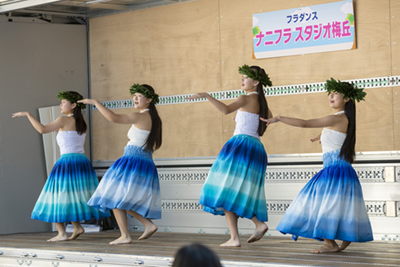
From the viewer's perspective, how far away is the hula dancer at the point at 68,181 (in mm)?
5598

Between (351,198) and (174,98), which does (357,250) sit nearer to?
(351,198)

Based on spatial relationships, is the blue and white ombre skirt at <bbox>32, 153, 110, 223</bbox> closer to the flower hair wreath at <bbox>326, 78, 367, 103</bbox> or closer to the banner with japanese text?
the banner with japanese text

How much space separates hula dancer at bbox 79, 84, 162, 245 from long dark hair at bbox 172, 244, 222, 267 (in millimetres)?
3869

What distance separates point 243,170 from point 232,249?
67cm

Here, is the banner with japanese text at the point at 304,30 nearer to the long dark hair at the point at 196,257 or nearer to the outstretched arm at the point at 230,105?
the outstretched arm at the point at 230,105

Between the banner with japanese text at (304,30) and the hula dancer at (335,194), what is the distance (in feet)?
4.45

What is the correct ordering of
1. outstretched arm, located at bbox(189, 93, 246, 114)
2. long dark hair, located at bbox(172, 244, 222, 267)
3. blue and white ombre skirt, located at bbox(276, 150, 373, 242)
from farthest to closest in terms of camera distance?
outstretched arm, located at bbox(189, 93, 246, 114)
blue and white ombre skirt, located at bbox(276, 150, 373, 242)
long dark hair, located at bbox(172, 244, 222, 267)

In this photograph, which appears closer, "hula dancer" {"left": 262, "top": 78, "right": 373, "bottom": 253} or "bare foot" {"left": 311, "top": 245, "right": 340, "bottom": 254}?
"hula dancer" {"left": 262, "top": 78, "right": 373, "bottom": 253}

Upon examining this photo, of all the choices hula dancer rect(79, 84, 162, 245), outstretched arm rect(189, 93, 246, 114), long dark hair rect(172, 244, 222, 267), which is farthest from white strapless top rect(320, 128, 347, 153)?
long dark hair rect(172, 244, 222, 267)

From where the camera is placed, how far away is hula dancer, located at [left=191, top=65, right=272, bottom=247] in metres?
4.66

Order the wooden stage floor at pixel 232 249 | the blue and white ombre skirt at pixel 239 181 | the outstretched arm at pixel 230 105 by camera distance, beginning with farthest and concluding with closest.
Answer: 1. the blue and white ombre skirt at pixel 239 181
2. the outstretched arm at pixel 230 105
3. the wooden stage floor at pixel 232 249

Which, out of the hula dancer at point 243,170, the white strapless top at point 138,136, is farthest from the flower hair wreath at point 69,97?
the hula dancer at point 243,170

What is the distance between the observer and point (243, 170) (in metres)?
4.71

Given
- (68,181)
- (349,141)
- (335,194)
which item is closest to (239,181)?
(335,194)
